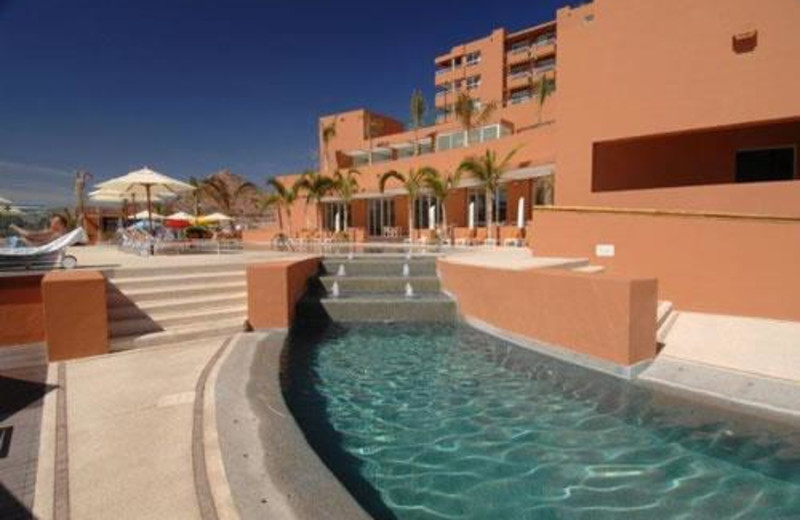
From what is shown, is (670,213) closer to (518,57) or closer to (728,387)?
(728,387)

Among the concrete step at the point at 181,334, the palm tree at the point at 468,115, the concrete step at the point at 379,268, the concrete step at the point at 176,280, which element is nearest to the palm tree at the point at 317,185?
the palm tree at the point at 468,115

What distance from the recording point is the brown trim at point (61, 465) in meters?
2.88

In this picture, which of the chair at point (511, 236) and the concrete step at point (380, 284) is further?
the chair at point (511, 236)

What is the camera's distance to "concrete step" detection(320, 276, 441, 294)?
439 inches

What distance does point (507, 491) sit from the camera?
3881 millimetres

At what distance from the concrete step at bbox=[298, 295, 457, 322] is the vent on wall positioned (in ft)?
28.0

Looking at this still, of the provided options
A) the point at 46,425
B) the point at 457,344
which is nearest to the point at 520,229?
the point at 457,344

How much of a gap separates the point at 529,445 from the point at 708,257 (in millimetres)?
7301

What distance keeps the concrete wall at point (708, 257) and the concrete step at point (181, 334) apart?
8.50 metres

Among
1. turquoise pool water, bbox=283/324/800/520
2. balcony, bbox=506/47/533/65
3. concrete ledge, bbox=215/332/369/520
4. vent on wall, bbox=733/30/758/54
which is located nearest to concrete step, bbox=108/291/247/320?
turquoise pool water, bbox=283/324/800/520

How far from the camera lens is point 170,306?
26.2ft

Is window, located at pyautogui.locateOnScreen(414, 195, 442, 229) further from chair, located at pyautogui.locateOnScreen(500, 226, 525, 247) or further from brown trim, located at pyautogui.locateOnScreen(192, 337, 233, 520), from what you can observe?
brown trim, located at pyautogui.locateOnScreen(192, 337, 233, 520)

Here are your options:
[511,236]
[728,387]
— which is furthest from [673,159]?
[728,387]

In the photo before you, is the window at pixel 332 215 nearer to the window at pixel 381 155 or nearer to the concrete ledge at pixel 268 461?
the window at pixel 381 155
